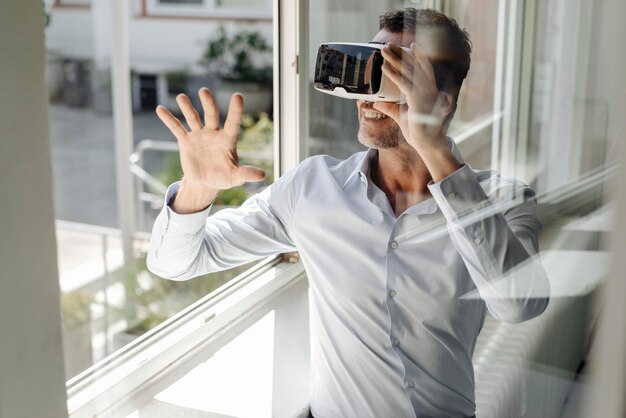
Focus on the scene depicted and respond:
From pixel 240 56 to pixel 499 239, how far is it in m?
1.19

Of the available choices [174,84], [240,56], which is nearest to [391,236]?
A: [174,84]

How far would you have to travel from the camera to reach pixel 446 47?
2.77 feet

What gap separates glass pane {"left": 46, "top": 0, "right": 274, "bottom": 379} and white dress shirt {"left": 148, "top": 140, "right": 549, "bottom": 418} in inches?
3.2

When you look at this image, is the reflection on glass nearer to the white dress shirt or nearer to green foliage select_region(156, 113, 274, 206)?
the white dress shirt

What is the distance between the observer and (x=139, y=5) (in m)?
1.06

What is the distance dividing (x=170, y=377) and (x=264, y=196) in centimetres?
35

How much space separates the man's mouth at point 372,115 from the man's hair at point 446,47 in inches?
5.1

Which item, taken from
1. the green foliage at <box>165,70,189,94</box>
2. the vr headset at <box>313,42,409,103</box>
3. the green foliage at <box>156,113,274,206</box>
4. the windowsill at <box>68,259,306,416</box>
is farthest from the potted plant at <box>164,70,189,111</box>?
the windowsill at <box>68,259,306,416</box>

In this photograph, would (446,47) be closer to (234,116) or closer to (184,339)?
(234,116)

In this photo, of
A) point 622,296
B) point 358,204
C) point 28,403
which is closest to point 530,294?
point 622,296

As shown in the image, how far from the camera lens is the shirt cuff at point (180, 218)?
3.55 ft

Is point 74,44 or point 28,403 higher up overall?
point 74,44

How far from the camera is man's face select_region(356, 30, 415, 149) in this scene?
2.98 ft

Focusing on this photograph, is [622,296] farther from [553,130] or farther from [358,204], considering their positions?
[358,204]
